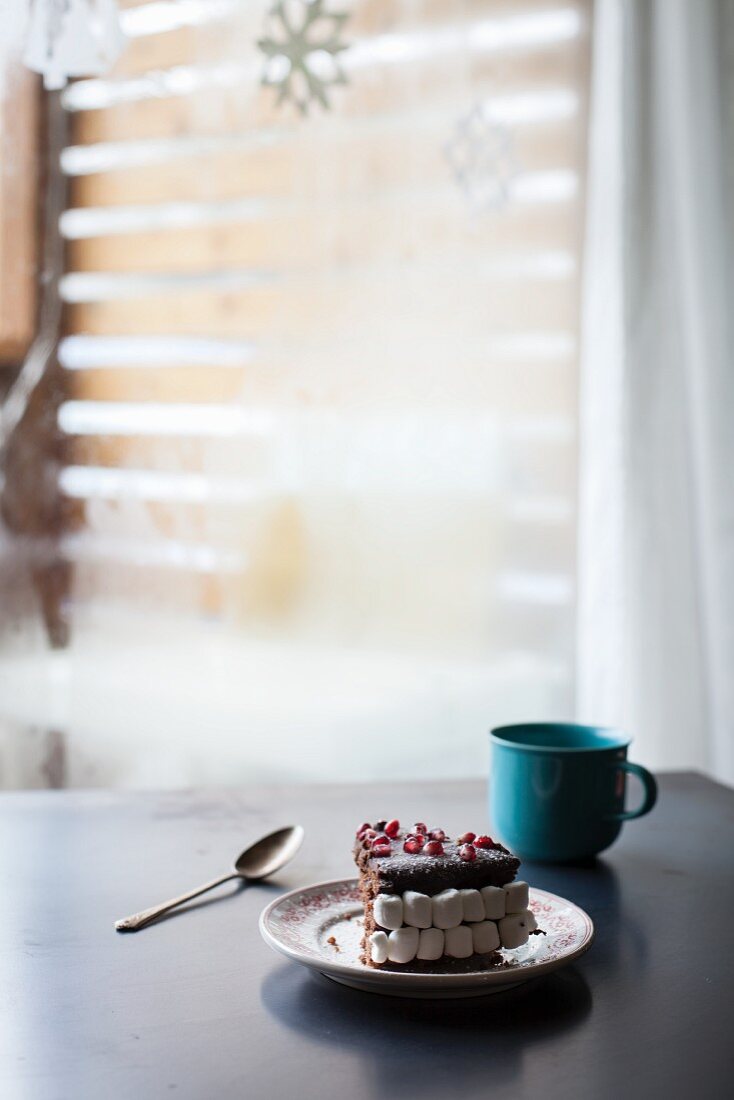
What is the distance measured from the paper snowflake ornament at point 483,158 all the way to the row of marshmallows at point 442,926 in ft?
4.86

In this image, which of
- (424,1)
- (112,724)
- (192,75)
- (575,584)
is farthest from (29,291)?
(575,584)

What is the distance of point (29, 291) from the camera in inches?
70.7

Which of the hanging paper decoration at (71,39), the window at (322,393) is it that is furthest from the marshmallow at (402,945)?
the hanging paper decoration at (71,39)

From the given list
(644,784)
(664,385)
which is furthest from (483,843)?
(664,385)

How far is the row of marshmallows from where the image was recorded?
695 mm

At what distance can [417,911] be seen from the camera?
70cm

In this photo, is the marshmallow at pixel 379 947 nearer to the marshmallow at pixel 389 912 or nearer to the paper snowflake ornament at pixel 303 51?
the marshmallow at pixel 389 912

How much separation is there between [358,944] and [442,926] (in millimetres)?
80

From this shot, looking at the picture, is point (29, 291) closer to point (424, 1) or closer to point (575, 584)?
point (424, 1)

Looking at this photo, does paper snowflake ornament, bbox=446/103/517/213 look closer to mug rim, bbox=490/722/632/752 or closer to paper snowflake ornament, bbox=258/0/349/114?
paper snowflake ornament, bbox=258/0/349/114

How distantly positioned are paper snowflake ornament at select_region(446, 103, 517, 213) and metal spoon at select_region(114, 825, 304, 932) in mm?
1291

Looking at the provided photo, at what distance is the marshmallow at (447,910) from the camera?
701mm

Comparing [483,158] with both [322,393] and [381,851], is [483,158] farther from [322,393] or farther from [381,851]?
[381,851]

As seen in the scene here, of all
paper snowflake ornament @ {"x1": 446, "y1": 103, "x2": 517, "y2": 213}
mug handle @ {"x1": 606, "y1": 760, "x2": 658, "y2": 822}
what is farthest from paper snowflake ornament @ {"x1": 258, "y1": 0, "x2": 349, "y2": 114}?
mug handle @ {"x1": 606, "y1": 760, "x2": 658, "y2": 822}
